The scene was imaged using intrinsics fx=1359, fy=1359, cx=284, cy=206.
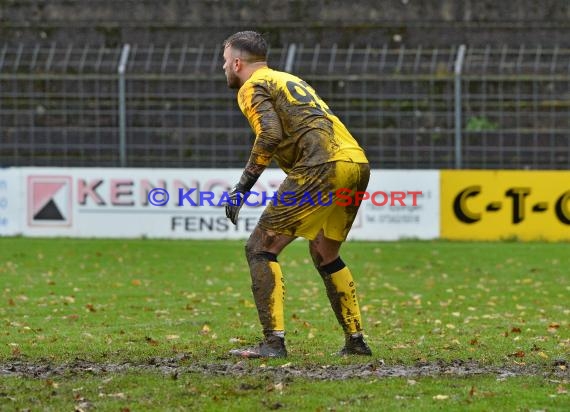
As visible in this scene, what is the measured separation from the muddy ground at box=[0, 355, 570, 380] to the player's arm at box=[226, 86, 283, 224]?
951 millimetres

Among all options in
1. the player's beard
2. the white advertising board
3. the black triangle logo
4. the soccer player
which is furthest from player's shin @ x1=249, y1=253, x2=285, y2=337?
the black triangle logo

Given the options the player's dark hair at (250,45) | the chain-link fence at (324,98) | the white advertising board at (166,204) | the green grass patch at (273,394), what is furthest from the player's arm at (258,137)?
the chain-link fence at (324,98)

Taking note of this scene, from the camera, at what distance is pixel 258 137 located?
8.02m

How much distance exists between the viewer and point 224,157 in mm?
20812

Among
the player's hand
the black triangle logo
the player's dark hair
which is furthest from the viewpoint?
the black triangle logo

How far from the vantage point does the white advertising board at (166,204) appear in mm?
20172

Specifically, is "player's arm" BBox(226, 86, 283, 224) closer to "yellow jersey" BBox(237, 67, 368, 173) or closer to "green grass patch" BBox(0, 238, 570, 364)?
"yellow jersey" BBox(237, 67, 368, 173)

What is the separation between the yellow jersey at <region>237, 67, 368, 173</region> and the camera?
26.3 feet

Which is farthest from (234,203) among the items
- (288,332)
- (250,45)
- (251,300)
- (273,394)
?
(251,300)

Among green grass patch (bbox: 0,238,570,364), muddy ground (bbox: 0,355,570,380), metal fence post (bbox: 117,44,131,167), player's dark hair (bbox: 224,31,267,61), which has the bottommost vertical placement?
muddy ground (bbox: 0,355,570,380)

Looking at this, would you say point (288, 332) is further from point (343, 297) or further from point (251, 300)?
point (251, 300)

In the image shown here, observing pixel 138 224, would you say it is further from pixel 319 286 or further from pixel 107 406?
pixel 107 406

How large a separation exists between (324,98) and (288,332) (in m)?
10.8

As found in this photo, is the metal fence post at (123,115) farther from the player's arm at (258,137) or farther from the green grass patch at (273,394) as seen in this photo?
the green grass patch at (273,394)
